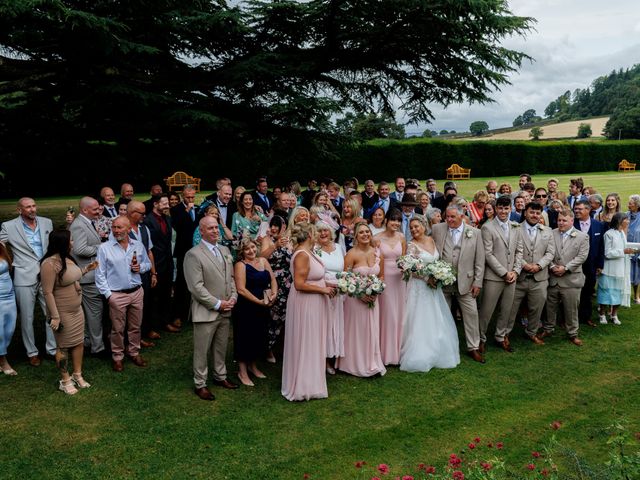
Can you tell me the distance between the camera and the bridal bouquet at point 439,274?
7012mm

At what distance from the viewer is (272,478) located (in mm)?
4664

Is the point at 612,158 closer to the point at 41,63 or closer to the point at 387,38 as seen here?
the point at 387,38

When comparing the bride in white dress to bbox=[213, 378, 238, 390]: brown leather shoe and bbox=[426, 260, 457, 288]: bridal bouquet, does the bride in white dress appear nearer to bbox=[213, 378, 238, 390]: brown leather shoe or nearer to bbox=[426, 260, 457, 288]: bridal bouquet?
bbox=[426, 260, 457, 288]: bridal bouquet

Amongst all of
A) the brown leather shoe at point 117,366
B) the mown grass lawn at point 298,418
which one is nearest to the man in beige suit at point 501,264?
the mown grass lawn at point 298,418

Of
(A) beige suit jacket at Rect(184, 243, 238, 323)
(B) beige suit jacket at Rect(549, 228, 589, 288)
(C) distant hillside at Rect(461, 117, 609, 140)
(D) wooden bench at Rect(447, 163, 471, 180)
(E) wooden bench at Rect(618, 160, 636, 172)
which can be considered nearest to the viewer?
(A) beige suit jacket at Rect(184, 243, 238, 323)

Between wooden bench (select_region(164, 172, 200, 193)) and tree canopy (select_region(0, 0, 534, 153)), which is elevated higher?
tree canopy (select_region(0, 0, 534, 153))

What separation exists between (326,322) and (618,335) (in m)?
5.07

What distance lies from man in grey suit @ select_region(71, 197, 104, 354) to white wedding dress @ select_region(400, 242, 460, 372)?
4.21 meters

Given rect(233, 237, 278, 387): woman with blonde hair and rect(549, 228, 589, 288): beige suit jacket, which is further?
rect(549, 228, 589, 288): beige suit jacket

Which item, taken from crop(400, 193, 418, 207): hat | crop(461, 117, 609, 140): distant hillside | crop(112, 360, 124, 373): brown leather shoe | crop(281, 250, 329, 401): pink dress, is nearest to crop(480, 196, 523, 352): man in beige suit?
crop(400, 193, 418, 207): hat

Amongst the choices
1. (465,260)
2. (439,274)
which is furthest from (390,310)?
(465,260)

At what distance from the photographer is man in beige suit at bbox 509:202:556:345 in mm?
7793

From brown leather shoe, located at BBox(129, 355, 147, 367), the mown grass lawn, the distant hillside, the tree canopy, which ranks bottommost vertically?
the mown grass lawn

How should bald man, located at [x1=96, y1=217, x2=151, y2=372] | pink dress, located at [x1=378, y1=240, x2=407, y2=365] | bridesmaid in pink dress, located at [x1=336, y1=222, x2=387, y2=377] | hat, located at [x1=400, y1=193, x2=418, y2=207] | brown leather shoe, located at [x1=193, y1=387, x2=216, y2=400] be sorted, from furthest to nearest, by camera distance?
hat, located at [x1=400, y1=193, x2=418, y2=207], pink dress, located at [x1=378, y1=240, x2=407, y2=365], bridesmaid in pink dress, located at [x1=336, y1=222, x2=387, y2=377], bald man, located at [x1=96, y1=217, x2=151, y2=372], brown leather shoe, located at [x1=193, y1=387, x2=216, y2=400]
